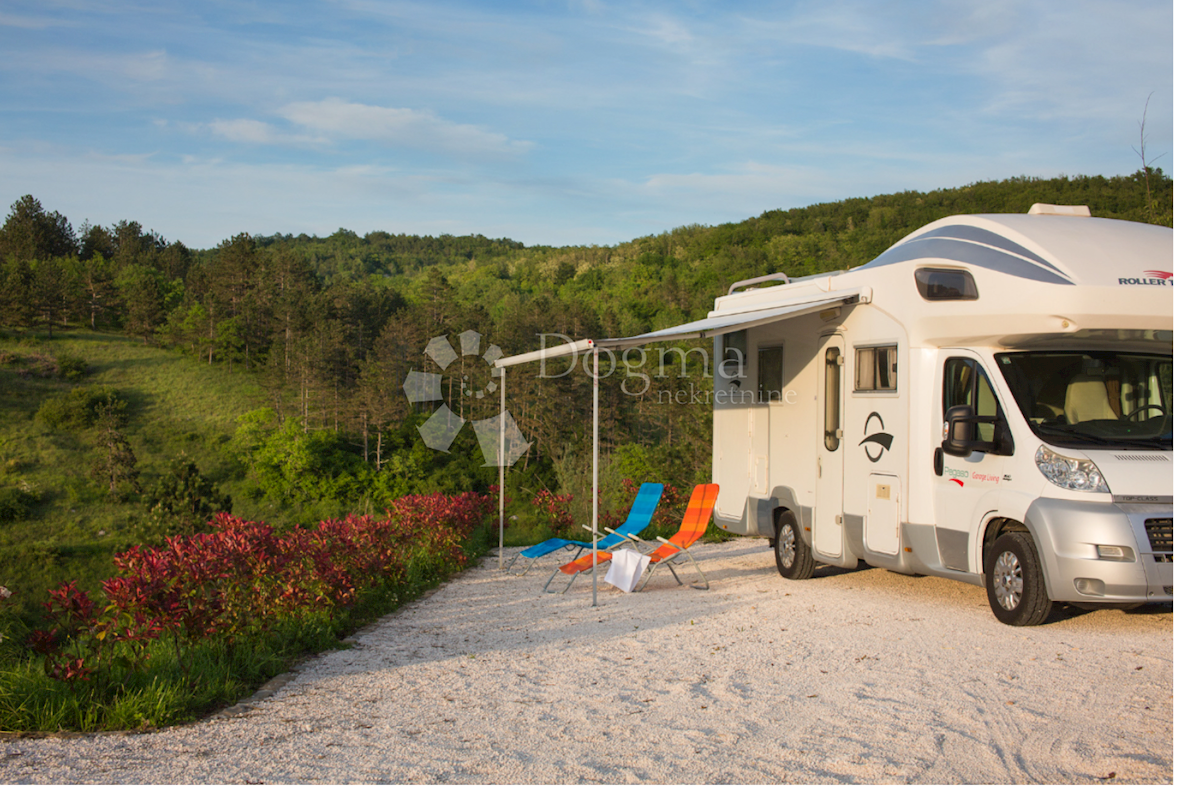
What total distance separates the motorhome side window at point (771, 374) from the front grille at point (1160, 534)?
11.7 ft

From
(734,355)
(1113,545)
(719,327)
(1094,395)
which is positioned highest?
(719,327)

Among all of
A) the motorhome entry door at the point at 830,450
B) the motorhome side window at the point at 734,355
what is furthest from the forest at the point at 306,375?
the motorhome entry door at the point at 830,450

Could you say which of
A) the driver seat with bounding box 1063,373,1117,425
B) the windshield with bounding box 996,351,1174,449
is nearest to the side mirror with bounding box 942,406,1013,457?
the windshield with bounding box 996,351,1174,449

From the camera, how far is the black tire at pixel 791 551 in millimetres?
8438

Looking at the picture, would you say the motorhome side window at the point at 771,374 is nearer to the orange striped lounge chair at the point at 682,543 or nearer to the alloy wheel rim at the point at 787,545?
the orange striped lounge chair at the point at 682,543

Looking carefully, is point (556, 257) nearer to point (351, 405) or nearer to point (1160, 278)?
point (351, 405)

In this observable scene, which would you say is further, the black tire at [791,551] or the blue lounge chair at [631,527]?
the blue lounge chair at [631,527]

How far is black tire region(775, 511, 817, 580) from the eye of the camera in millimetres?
8438

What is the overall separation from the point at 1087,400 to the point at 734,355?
3.77m

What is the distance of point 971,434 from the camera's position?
248 inches

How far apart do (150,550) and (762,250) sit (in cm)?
5715

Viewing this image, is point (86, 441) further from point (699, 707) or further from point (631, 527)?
point (699, 707)
